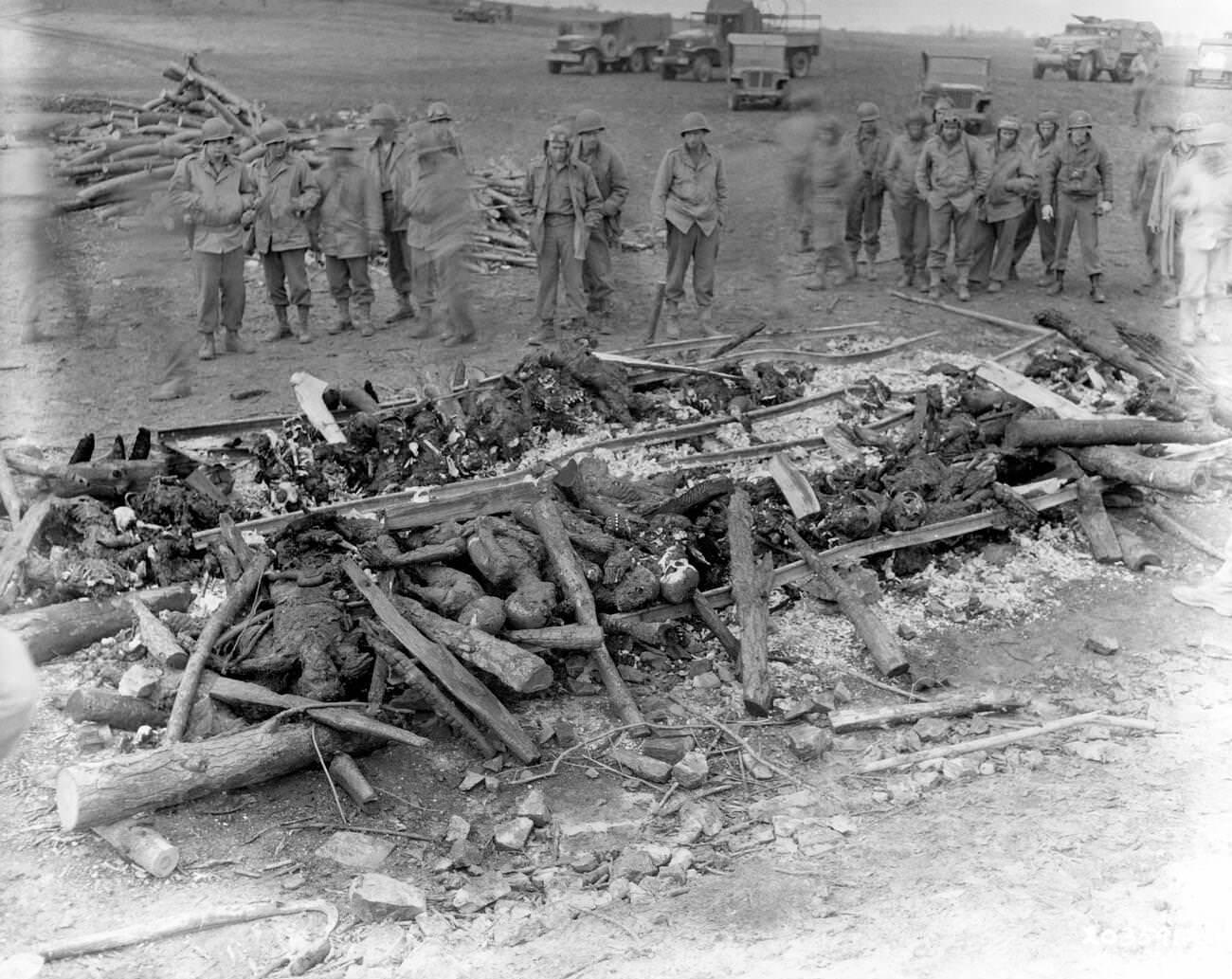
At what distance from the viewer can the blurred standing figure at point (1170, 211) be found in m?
12.7

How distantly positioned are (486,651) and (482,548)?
85 cm

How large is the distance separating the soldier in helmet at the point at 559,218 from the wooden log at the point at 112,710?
24.5 feet

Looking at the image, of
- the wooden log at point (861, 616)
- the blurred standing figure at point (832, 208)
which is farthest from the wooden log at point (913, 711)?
the blurred standing figure at point (832, 208)

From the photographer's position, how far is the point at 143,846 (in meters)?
4.91

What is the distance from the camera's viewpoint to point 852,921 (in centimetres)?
460

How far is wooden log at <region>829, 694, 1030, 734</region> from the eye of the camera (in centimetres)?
601

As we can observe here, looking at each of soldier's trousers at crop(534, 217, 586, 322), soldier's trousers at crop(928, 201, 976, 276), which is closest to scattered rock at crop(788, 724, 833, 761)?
soldier's trousers at crop(534, 217, 586, 322)

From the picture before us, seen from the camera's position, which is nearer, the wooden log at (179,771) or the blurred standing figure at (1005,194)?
the wooden log at (179,771)

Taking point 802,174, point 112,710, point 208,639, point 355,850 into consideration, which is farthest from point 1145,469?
point 802,174

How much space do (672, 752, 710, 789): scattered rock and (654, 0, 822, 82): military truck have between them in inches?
819

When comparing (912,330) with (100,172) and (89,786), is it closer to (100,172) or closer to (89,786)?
(89,786)

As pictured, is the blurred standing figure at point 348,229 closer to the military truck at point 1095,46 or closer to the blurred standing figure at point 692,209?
the blurred standing figure at point 692,209

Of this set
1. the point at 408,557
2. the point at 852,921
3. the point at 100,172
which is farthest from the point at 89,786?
the point at 100,172

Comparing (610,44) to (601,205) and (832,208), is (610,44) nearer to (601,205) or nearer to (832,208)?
(832,208)
